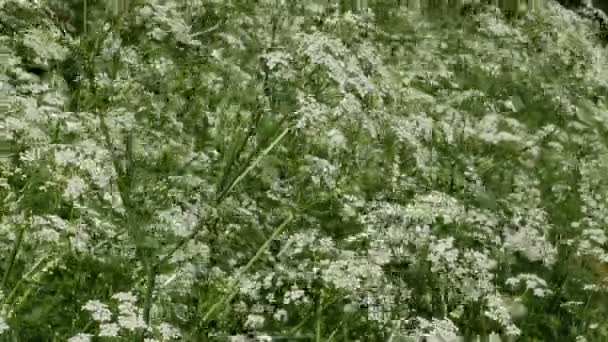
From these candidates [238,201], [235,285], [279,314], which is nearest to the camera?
[235,285]

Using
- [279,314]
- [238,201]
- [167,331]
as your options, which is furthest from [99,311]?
[238,201]

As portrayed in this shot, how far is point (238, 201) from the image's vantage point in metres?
4.47

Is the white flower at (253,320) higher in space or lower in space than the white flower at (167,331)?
lower

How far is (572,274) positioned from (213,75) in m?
3.10

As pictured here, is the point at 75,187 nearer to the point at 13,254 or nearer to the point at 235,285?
the point at 13,254

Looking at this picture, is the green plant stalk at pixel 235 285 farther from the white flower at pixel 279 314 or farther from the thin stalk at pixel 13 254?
the thin stalk at pixel 13 254

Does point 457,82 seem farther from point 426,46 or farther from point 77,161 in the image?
point 77,161

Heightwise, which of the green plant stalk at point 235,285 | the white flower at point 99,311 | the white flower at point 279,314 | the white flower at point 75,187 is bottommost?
the white flower at point 279,314

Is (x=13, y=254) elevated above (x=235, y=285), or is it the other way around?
(x=13, y=254)

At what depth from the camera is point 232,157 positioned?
393cm

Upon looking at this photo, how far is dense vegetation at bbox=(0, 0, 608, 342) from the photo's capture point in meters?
3.73

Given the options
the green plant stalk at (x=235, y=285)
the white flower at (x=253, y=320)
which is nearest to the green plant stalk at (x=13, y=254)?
the green plant stalk at (x=235, y=285)

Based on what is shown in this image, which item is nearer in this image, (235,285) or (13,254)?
(13,254)

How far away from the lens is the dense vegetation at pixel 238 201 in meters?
3.73
